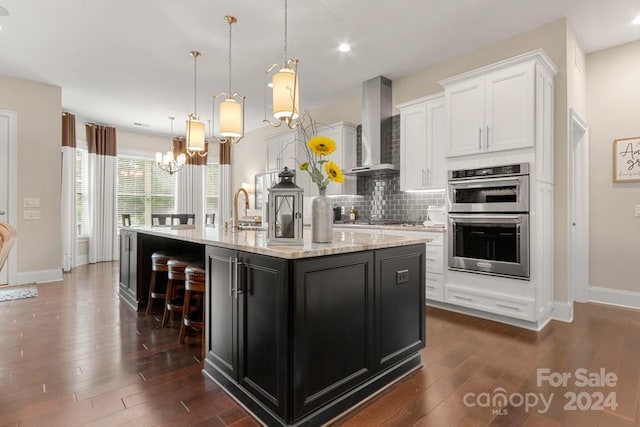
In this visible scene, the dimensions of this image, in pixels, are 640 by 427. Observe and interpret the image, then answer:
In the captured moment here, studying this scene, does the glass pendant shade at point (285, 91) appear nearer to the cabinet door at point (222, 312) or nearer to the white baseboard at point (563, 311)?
A: the cabinet door at point (222, 312)

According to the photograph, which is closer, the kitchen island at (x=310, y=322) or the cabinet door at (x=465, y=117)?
the kitchen island at (x=310, y=322)

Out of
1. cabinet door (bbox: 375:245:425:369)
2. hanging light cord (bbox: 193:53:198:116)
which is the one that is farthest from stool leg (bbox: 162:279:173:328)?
cabinet door (bbox: 375:245:425:369)

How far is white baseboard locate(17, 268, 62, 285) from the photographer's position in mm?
4938

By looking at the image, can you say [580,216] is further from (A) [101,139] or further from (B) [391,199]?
(A) [101,139]

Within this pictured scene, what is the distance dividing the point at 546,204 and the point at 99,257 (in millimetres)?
7812

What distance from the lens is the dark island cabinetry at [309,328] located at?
159 cm

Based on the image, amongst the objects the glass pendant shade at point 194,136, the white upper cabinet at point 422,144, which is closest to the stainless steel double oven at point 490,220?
the white upper cabinet at point 422,144

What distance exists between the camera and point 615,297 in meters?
3.78

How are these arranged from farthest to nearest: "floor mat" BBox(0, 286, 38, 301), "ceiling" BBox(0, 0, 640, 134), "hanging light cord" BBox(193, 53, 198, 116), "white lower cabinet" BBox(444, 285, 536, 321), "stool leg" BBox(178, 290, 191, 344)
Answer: "hanging light cord" BBox(193, 53, 198, 116) → "floor mat" BBox(0, 286, 38, 301) → "ceiling" BBox(0, 0, 640, 134) → "white lower cabinet" BBox(444, 285, 536, 321) → "stool leg" BBox(178, 290, 191, 344)

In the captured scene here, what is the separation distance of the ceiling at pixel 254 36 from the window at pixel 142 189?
2678 mm

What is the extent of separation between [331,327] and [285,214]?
662 mm

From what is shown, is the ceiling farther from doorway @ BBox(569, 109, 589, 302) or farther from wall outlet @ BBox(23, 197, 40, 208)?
wall outlet @ BBox(23, 197, 40, 208)

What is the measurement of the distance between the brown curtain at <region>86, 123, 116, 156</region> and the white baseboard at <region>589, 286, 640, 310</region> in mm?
8653

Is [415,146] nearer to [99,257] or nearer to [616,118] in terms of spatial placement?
[616,118]
